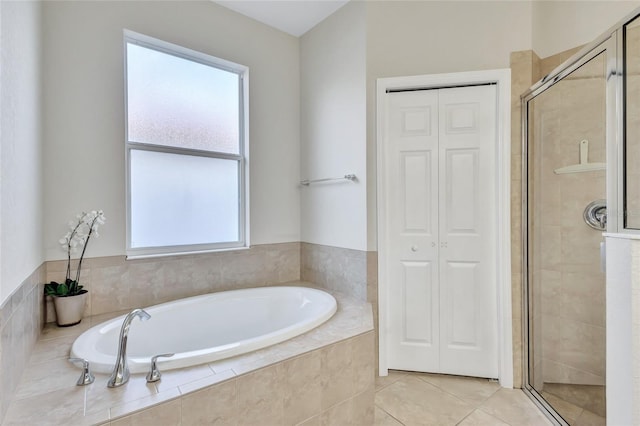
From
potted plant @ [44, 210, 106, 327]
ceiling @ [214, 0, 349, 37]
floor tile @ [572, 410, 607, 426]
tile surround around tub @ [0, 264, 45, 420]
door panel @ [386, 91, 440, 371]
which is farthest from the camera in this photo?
ceiling @ [214, 0, 349, 37]

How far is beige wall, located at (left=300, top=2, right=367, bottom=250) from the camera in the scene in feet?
7.09

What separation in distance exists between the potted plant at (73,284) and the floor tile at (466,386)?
2.20 metres

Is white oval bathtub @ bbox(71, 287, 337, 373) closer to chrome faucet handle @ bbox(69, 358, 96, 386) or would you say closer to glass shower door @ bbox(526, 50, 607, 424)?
chrome faucet handle @ bbox(69, 358, 96, 386)

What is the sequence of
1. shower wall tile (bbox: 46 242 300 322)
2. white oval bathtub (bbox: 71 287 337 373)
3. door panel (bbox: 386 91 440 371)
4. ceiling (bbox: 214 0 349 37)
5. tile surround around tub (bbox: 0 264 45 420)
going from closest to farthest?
tile surround around tub (bbox: 0 264 45 420), white oval bathtub (bbox: 71 287 337 373), shower wall tile (bbox: 46 242 300 322), door panel (bbox: 386 91 440 371), ceiling (bbox: 214 0 349 37)

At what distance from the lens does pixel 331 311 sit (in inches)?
70.1

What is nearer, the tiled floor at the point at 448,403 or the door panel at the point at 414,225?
the tiled floor at the point at 448,403

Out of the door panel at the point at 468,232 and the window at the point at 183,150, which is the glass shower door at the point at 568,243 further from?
the window at the point at 183,150

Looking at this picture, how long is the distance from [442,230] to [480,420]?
1.13m

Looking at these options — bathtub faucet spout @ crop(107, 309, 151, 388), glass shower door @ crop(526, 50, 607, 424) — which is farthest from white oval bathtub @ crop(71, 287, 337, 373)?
glass shower door @ crop(526, 50, 607, 424)

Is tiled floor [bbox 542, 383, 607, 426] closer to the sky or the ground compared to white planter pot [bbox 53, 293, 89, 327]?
closer to the ground

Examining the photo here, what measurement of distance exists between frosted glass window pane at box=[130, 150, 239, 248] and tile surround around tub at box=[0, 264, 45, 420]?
24.7 inches

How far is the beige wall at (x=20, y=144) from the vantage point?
3.40 ft

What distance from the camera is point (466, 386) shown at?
2.02 metres

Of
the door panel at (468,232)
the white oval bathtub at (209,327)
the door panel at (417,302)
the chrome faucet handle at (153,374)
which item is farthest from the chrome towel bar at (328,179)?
the chrome faucet handle at (153,374)
